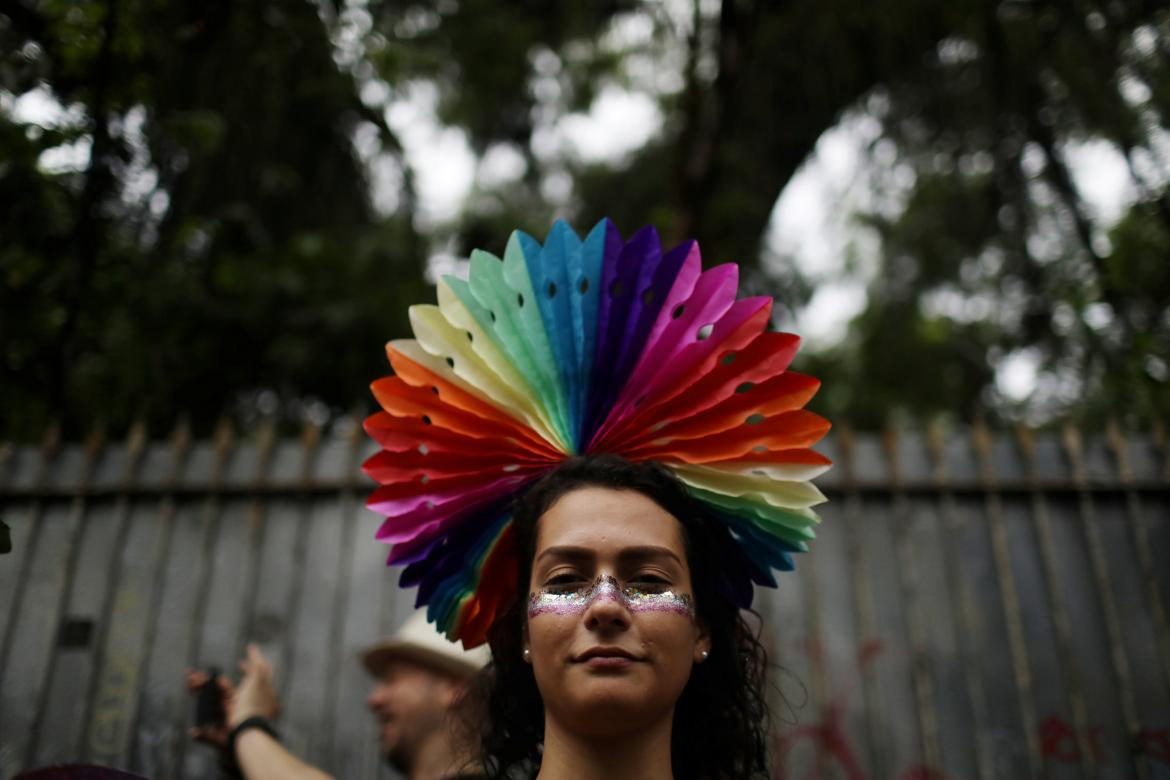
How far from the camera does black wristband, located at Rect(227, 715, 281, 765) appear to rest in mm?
2674

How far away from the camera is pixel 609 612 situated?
1.86m

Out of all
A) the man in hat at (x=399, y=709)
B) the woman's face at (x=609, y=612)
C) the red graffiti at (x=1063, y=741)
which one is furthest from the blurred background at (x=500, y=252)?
the woman's face at (x=609, y=612)

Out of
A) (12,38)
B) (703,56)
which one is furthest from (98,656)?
(703,56)

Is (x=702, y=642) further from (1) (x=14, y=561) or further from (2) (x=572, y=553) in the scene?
(1) (x=14, y=561)

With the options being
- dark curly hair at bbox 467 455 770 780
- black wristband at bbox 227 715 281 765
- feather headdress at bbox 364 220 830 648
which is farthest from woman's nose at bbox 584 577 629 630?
black wristband at bbox 227 715 281 765

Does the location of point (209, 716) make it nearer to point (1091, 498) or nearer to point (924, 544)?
point (924, 544)

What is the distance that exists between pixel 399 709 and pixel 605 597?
4.65ft

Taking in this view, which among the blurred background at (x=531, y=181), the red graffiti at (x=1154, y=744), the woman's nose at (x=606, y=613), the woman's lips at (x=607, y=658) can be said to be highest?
the blurred background at (x=531, y=181)

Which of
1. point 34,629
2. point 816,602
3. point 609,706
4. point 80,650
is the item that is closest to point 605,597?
point 609,706

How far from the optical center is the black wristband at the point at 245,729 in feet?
8.77

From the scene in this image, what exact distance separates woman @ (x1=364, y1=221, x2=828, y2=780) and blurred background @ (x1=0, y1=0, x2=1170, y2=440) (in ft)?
8.10

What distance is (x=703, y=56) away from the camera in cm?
632

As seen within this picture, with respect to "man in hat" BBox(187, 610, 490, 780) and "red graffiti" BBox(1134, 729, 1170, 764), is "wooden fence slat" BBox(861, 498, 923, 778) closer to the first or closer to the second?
"red graffiti" BBox(1134, 729, 1170, 764)

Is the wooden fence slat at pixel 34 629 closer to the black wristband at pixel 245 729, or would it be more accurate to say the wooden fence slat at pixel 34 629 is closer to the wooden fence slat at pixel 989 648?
the black wristband at pixel 245 729
